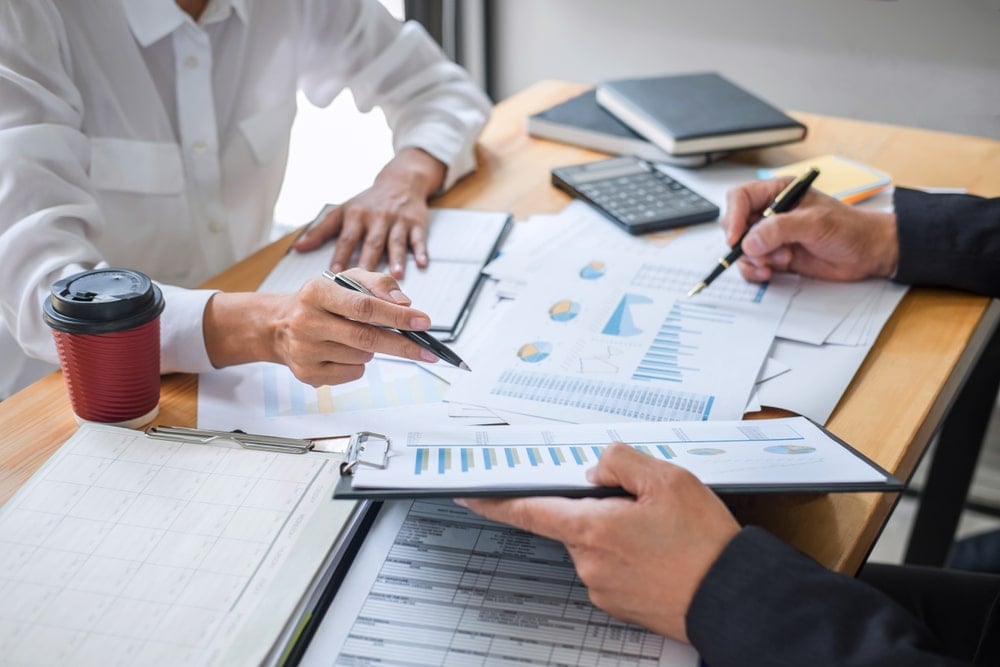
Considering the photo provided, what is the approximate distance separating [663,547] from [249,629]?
293mm

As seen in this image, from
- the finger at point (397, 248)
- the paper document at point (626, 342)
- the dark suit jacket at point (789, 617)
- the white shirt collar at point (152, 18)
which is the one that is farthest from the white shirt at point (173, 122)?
the dark suit jacket at point (789, 617)

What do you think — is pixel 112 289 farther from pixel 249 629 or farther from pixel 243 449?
pixel 249 629

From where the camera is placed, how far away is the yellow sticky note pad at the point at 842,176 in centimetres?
134

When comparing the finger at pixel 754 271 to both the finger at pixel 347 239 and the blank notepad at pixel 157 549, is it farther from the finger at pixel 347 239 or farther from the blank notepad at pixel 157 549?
the blank notepad at pixel 157 549

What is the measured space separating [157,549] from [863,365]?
72 cm

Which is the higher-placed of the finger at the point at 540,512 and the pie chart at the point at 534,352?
the finger at the point at 540,512

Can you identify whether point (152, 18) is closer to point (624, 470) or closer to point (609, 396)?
point (609, 396)

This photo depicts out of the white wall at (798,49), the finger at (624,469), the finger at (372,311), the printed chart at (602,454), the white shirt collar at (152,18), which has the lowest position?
the white wall at (798,49)

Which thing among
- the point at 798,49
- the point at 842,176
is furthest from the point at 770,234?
the point at 798,49

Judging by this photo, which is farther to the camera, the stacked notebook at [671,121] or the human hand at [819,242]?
the stacked notebook at [671,121]

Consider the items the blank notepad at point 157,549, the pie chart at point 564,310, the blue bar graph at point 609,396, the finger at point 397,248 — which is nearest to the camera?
the blank notepad at point 157,549

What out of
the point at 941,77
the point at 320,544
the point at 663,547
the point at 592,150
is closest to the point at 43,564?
the point at 320,544

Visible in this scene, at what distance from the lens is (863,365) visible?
0.98 meters

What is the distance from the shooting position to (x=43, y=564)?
26.5 inches
